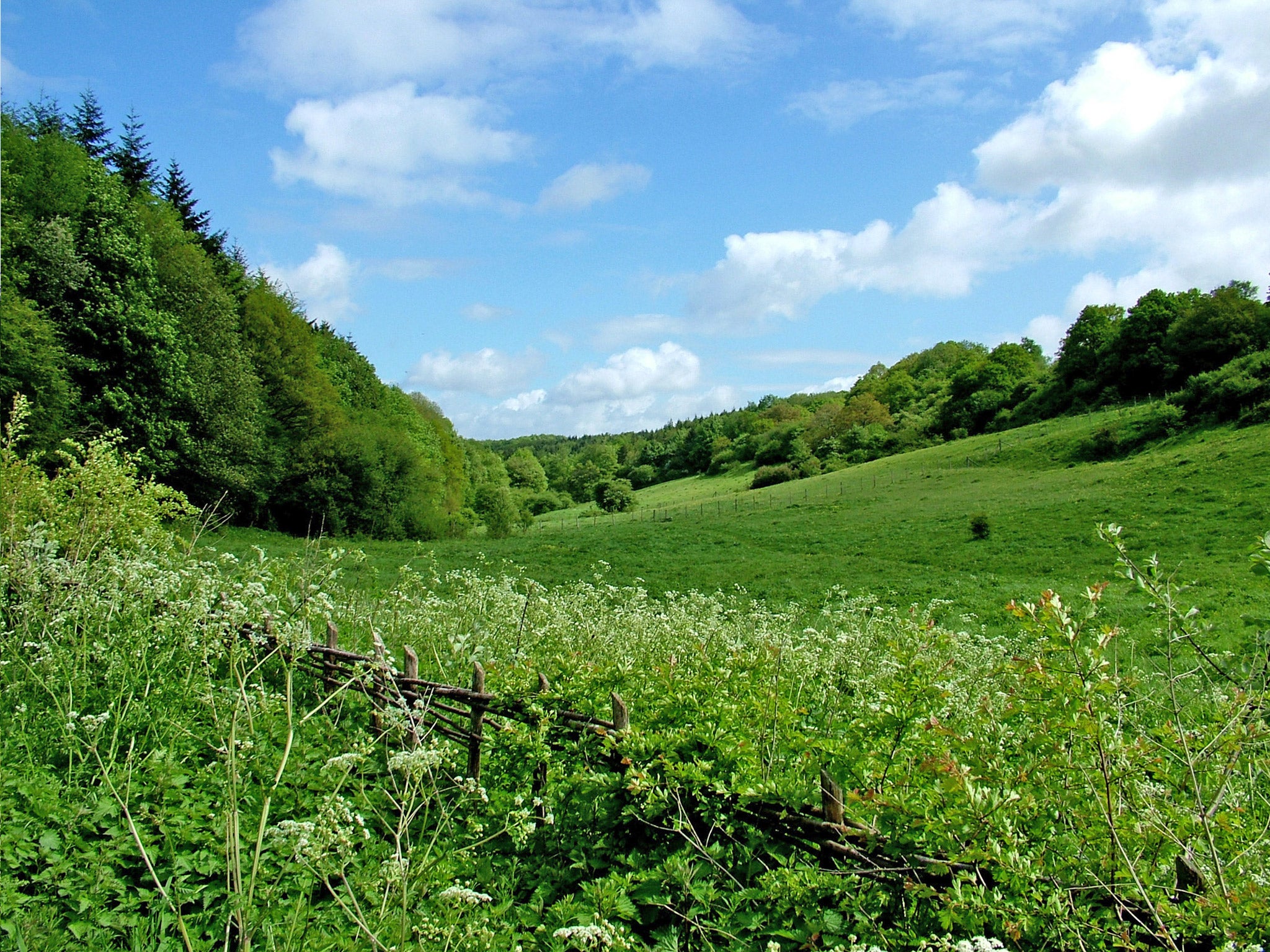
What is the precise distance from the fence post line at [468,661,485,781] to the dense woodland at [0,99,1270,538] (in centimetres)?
826

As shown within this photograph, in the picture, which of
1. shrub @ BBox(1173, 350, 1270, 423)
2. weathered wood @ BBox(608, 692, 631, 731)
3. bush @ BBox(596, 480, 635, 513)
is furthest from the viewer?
bush @ BBox(596, 480, 635, 513)

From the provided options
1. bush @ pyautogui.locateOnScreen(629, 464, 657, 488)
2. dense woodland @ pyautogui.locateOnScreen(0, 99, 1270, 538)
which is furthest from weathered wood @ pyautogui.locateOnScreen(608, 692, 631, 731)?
bush @ pyautogui.locateOnScreen(629, 464, 657, 488)

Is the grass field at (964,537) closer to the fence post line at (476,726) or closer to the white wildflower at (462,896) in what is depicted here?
the fence post line at (476,726)

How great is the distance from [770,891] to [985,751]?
1127 millimetres

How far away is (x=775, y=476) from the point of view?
7188cm

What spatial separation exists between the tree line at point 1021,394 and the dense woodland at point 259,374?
190mm

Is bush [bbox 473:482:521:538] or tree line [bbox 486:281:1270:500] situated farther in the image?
bush [bbox 473:482:521:538]

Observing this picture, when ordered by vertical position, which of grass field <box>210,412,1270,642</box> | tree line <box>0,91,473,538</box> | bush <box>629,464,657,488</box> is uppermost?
tree line <box>0,91,473,538</box>

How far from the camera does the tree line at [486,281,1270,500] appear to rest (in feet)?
130

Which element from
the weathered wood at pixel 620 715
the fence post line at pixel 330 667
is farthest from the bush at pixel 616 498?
the weathered wood at pixel 620 715

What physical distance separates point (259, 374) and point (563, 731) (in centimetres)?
4188

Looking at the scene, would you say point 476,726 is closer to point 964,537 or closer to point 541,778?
point 541,778

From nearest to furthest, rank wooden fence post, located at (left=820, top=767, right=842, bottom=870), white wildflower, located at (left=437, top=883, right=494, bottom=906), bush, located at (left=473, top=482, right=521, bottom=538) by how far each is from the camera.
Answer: white wildflower, located at (left=437, top=883, right=494, bottom=906), wooden fence post, located at (left=820, top=767, right=842, bottom=870), bush, located at (left=473, top=482, right=521, bottom=538)

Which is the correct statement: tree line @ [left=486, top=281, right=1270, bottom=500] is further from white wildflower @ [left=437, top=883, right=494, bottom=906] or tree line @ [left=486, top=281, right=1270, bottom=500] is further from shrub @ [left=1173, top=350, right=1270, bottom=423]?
white wildflower @ [left=437, top=883, right=494, bottom=906]
